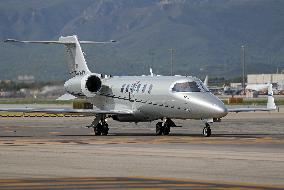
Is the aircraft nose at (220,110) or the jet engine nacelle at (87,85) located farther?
the jet engine nacelle at (87,85)

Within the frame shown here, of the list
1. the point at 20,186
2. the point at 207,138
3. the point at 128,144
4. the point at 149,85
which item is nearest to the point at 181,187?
the point at 20,186

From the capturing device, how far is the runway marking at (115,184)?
2527 cm

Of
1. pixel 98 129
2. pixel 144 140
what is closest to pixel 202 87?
pixel 144 140

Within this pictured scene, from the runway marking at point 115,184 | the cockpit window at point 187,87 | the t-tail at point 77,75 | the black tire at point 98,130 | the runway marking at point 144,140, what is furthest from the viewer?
the t-tail at point 77,75

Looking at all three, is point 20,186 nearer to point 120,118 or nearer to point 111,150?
point 111,150

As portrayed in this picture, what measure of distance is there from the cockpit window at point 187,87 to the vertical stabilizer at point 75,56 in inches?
355

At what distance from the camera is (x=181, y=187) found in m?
25.3

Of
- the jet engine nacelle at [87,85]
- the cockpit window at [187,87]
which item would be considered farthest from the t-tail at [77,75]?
the cockpit window at [187,87]

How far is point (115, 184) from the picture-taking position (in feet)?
85.1

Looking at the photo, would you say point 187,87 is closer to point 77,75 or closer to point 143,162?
point 77,75

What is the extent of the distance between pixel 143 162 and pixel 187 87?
55.8 feet

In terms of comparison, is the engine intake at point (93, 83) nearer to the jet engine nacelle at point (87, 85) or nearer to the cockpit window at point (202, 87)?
the jet engine nacelle at point (87, 85)

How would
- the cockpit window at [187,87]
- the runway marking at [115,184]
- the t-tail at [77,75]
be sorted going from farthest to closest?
the t-tail at [77,75] → the cockpit window at [187,87] → the runway marking at [115,184]

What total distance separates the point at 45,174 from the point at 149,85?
76.2 feet
